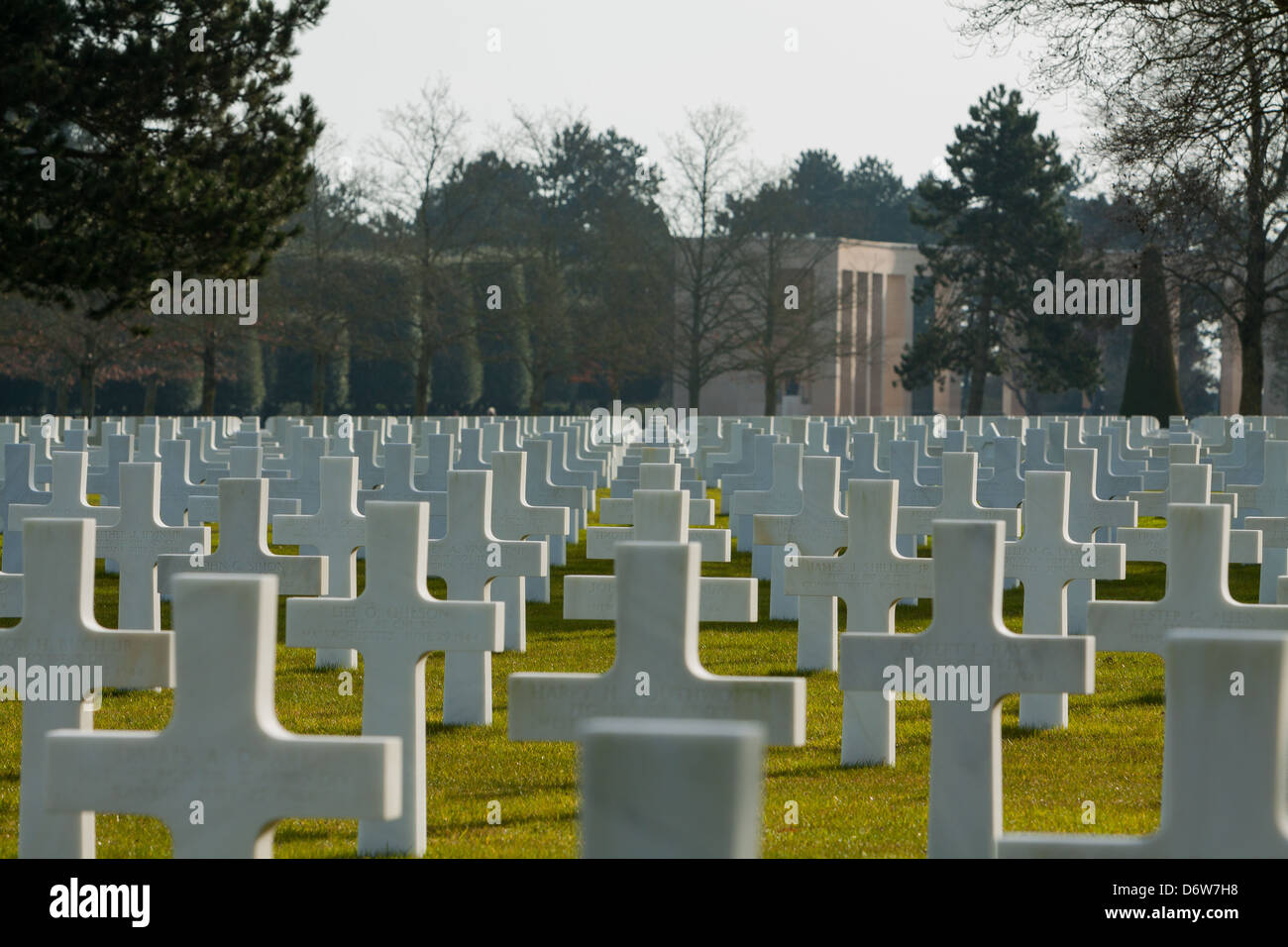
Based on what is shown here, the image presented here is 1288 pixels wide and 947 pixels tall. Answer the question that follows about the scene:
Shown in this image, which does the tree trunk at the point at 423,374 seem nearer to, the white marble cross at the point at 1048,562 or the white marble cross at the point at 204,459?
the white marble cross at the point at 204,459

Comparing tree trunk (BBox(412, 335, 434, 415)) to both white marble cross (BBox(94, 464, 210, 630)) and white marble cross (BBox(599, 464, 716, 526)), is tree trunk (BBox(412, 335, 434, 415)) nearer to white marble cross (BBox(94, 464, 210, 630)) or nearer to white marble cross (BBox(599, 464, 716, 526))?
white marble cross (BBox(599, 464, 716, 526))

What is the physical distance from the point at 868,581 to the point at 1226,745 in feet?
10.6

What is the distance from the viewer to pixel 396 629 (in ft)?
14.3

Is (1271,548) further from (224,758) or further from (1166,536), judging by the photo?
(224,758)

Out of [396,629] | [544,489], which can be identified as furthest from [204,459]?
[396,629]

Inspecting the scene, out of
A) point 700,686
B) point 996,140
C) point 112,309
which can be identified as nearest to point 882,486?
point 700,686

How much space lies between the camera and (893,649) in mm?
3734

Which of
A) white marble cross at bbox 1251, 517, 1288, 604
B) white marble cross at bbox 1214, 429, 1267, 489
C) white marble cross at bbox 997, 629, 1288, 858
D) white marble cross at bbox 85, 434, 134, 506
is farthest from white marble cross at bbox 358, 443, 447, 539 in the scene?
white marble cross at bbox 997, 629, 1288, 858

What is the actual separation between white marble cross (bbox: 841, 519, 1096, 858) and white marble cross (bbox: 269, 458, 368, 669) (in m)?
4.02

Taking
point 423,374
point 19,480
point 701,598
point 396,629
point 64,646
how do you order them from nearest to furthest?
point 64,646 → point 396,629 → point 701,598 → point 19,480 → point 423,374

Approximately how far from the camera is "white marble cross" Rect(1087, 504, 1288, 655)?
448 centimetres

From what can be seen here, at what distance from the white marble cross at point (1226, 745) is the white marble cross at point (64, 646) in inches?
78.9

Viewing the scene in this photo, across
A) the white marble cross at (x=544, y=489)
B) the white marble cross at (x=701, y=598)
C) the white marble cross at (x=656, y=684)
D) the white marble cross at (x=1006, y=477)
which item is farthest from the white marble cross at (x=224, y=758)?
the white marble cross at (x=1006, y=477)
